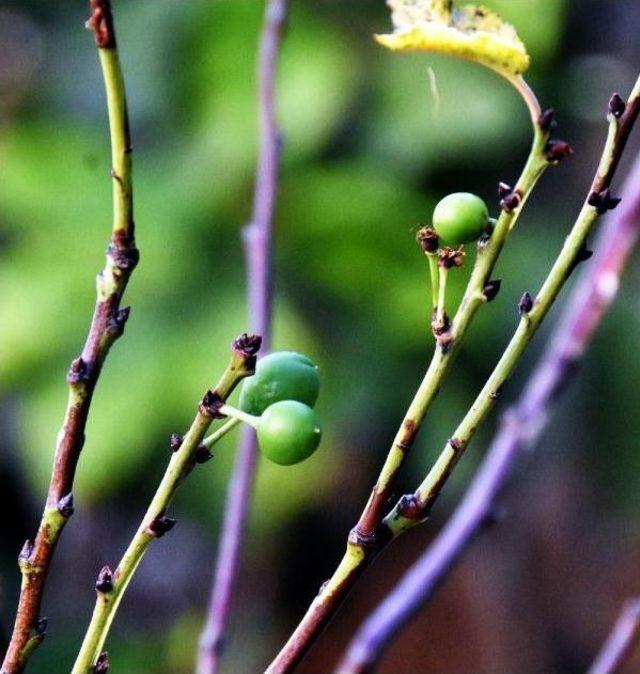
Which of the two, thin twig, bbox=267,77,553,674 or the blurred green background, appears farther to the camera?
the blurred green background

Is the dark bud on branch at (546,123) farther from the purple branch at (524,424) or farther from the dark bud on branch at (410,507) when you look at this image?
the purple branch at (524,424)

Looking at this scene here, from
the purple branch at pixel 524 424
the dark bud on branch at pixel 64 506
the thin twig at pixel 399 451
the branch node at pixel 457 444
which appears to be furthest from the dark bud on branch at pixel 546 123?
the purple branch at pixel 524 424

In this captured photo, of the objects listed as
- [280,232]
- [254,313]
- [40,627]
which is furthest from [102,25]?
[280,232]

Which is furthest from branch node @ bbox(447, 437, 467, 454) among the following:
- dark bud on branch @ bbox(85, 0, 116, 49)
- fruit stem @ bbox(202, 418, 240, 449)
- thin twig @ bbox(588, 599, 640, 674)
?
thin twig @ bbox(588, 599, 640, 674)

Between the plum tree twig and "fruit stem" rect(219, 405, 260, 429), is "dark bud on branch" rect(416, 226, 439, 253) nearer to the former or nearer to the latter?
"fruit stem" rect(219, 405, 260, 429)

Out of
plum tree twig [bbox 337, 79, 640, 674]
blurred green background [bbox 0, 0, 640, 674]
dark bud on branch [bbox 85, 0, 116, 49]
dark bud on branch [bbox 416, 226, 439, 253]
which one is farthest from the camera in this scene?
blurred green background [bbox 0, 0, 640, 674]

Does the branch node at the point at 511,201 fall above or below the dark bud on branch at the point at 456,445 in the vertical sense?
above
